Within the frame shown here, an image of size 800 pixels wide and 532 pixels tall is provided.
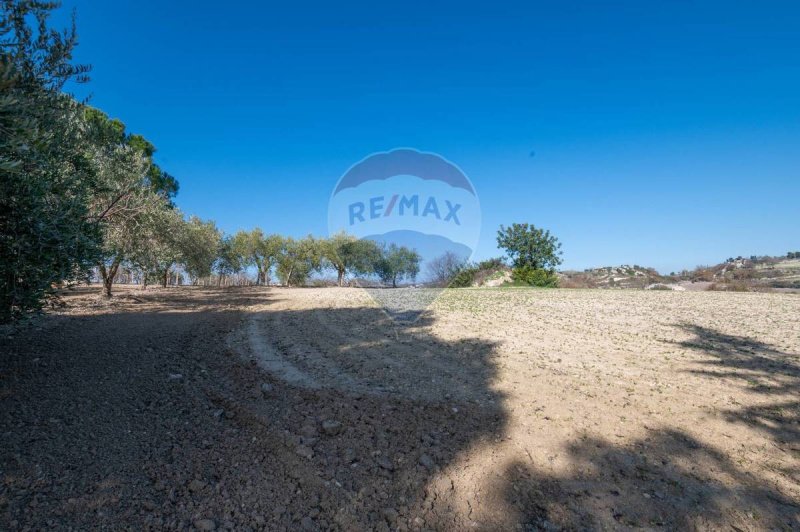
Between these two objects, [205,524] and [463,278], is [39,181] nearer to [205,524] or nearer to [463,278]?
[205,524]

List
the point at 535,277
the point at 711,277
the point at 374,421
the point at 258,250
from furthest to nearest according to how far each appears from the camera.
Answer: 1. the point at 258,250
2. the point at 535,277
3. the point at 711,277
4. the point at 374,421

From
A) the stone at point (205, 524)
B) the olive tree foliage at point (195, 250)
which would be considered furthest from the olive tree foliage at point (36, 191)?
the olive tree foliage at point (195, 250)

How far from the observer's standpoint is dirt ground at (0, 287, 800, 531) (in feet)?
11.7

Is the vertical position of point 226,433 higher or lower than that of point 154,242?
lower

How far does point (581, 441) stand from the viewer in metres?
4.77

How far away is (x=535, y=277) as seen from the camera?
4009 cm

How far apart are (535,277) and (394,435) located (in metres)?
38.4

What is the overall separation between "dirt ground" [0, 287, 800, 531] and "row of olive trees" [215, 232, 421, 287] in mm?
43605

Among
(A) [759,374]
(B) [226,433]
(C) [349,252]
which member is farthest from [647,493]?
(C) [349,252]

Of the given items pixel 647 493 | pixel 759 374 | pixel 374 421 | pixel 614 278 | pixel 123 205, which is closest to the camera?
pixel 647 493

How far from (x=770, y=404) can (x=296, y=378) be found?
8257mm

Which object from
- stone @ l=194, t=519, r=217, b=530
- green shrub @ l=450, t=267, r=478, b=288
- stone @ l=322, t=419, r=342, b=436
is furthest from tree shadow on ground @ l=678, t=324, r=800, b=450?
green shrub @ l=450, t=267, r=478, b=288

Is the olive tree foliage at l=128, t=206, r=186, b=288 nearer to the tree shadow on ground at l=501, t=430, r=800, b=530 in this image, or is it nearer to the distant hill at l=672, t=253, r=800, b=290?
the tree shadow on ground at l=501, t=430, r=800, b=530

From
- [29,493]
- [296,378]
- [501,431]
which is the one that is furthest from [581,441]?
[29,493]
